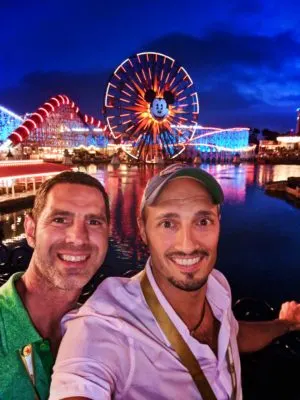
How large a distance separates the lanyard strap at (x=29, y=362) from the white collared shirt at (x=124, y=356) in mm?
251

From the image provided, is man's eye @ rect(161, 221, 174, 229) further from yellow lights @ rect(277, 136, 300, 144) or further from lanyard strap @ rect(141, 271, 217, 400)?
yellow lights @ rect(277, 136, 300, 144)

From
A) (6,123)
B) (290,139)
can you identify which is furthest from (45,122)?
(290,139)

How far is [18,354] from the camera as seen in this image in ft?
5.48

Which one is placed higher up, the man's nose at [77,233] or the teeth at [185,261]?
the man's nose at [77,233]

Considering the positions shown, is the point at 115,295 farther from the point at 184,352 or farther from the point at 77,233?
the point at 77,233

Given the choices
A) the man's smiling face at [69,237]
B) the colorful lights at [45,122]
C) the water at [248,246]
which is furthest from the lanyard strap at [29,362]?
the colorful lights at [45,122]

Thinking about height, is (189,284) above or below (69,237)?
below

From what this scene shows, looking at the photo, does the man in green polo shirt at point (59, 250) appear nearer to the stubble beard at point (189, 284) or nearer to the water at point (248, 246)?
the stubble beard at point (189, 284)

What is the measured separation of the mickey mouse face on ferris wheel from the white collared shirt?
39.7m

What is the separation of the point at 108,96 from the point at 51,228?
38130 millimetres

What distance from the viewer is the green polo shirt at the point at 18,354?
1.65 meters

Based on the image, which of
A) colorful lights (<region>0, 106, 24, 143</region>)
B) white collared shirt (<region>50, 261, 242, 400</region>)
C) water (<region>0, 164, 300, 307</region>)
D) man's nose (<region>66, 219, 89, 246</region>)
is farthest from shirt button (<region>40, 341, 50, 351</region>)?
colorful lights (<region>0, 106, 24, 143</region>)

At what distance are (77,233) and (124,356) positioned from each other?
29.0 inches

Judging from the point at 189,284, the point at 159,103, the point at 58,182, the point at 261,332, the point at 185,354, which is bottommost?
the point at 261,332
